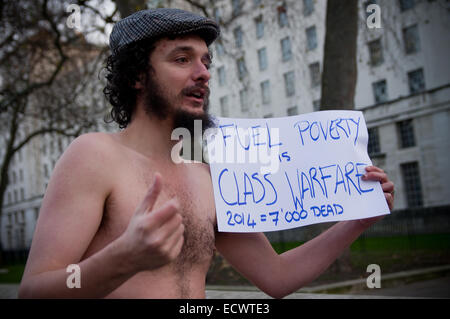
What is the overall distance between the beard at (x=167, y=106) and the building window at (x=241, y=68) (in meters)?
10.2

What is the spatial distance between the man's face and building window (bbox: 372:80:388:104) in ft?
112

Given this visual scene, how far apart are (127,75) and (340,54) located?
707cm

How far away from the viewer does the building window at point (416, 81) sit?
3106cm

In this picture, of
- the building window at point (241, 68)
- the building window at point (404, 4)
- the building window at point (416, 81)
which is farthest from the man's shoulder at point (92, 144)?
the building window at point (416, 81)

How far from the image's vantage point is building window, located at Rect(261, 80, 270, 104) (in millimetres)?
40497

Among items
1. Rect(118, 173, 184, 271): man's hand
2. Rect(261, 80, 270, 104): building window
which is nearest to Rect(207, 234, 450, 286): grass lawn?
Rect(118, 173, 184, 271): man's hand

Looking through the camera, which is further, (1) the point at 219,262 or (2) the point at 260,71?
(2) the point at 260,71

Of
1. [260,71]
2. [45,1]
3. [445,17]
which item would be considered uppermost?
[260,71]

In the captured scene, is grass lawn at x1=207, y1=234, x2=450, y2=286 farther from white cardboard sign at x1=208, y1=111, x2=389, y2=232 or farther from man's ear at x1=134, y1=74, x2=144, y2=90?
man's ear at x1=134, y1=74, x2=144, y2=90
